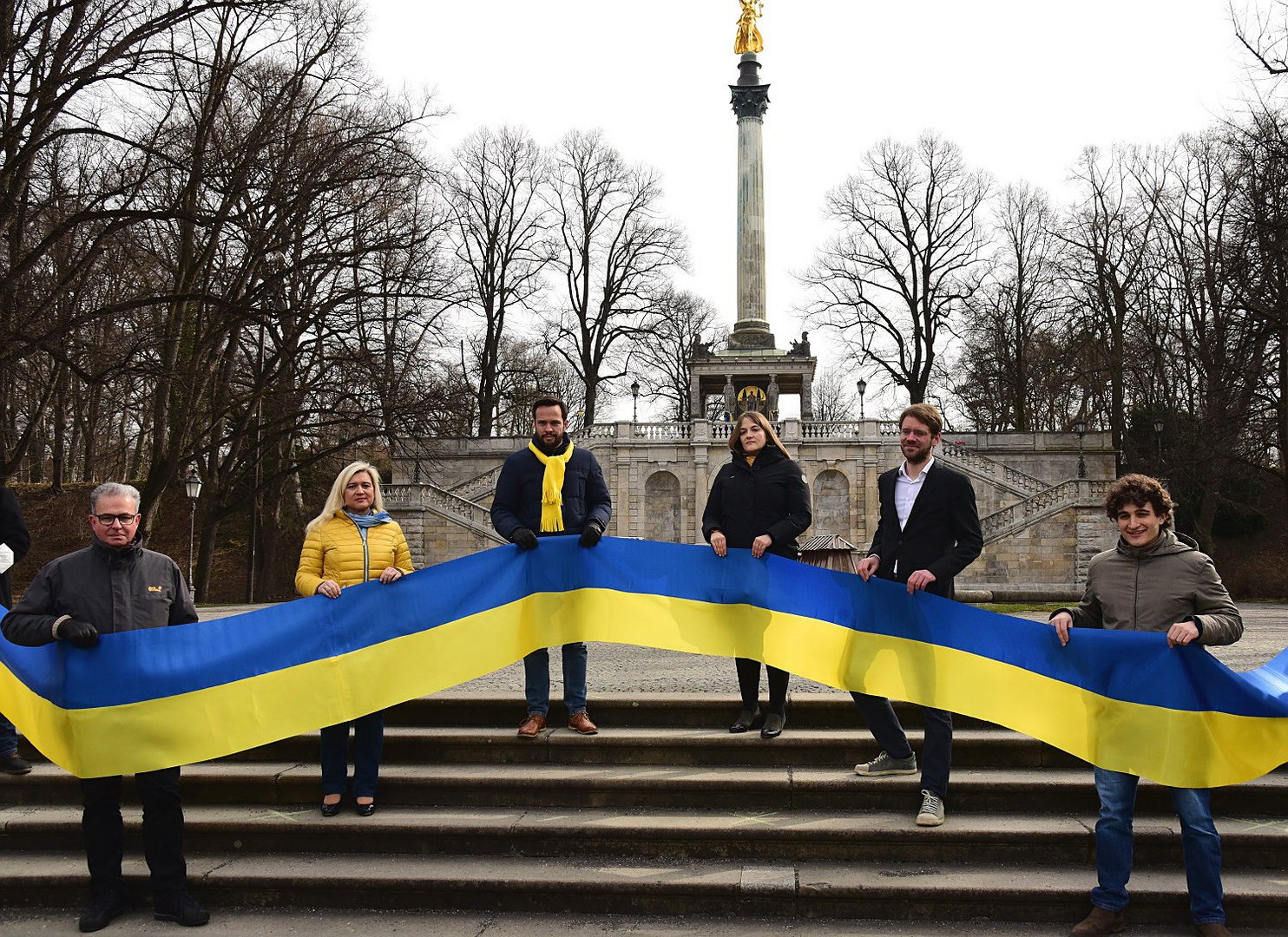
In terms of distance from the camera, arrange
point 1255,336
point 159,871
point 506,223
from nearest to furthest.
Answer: point 159,871 < point 1255,336 < point 506,223

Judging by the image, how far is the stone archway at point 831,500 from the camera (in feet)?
131

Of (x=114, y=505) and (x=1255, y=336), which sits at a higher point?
(x=1255, y=336)

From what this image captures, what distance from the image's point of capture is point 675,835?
18.8 feet

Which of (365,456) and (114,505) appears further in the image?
(365,456)

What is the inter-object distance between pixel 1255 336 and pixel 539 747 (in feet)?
67.1

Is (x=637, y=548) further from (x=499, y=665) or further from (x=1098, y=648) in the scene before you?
(x=1098, y=648)

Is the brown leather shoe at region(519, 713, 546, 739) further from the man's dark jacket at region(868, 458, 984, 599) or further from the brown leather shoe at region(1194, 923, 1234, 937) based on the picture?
the brown leather shoe at region(1194, 923, 1234, 937)


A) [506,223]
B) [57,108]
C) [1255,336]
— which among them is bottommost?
[1255,336]

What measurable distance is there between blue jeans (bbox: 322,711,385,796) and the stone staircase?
221 millimetres

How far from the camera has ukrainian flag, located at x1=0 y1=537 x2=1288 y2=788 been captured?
17.1ft

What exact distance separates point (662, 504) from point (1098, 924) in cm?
3572

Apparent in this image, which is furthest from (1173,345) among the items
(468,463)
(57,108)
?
(57,108)

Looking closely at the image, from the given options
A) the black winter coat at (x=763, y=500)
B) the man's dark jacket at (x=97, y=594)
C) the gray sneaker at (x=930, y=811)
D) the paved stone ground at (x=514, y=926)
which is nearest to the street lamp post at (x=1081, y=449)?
the black winter coat at (x=763, y=500)

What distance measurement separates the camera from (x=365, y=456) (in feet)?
105
